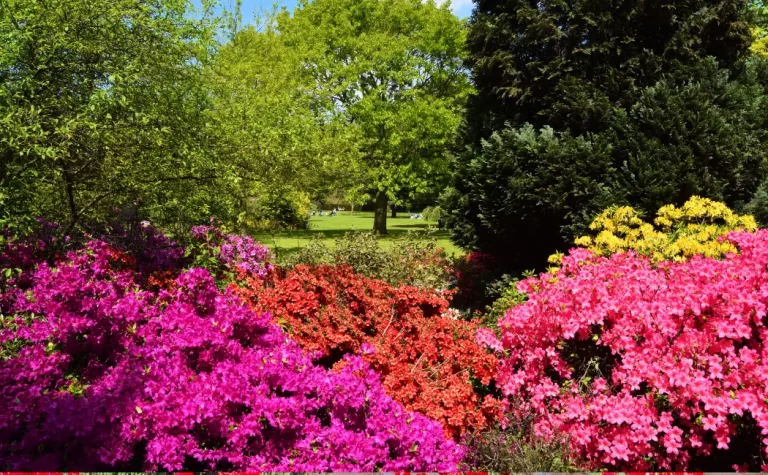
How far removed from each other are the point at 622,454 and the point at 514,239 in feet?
13.8

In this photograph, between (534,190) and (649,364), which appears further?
(534,190)

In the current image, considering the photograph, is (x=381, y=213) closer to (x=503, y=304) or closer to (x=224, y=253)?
(x=224, y=253)

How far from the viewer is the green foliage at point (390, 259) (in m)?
6.89

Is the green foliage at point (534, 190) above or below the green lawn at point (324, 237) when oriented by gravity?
above

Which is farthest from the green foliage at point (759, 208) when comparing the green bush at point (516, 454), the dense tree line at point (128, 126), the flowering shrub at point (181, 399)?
the dense tree line at point (128, 126)

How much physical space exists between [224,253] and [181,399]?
382 centimetres

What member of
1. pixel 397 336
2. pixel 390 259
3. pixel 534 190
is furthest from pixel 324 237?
pixel 397 336

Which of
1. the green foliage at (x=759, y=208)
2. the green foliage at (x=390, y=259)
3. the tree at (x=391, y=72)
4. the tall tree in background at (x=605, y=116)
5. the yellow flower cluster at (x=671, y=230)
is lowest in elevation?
the green foliage at (x=390, y=259)

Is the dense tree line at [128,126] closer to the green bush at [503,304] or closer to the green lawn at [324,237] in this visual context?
the green lawn at [324,237]

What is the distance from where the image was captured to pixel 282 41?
24.0 metres

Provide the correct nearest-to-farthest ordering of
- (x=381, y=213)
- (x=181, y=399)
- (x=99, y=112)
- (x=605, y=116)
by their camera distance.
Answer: (x=181, y=399) → (x=99, y=112) → (x=605, y=116) → (x=381, y=213)

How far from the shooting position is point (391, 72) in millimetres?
23578

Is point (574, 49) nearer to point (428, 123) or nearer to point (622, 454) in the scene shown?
point (622, 454)

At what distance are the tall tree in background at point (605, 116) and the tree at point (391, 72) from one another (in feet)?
50.8
